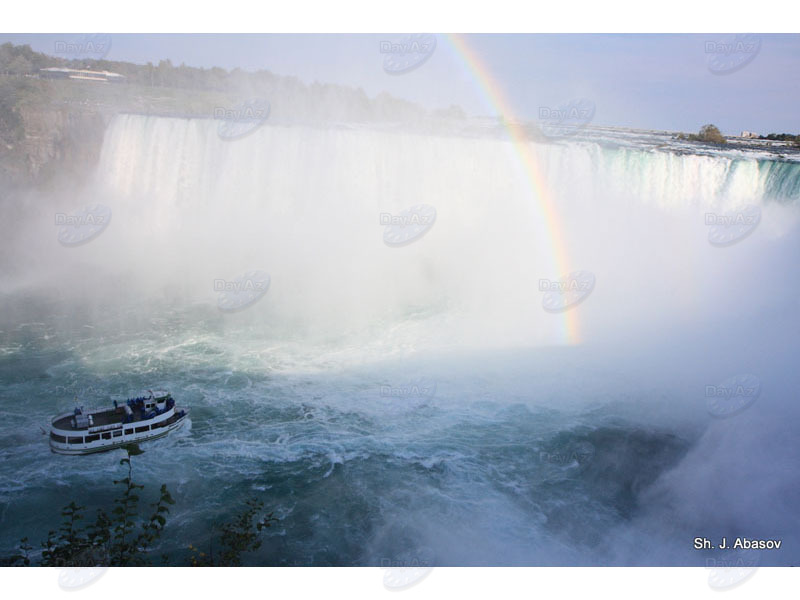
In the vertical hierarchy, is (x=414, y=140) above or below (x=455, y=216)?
above

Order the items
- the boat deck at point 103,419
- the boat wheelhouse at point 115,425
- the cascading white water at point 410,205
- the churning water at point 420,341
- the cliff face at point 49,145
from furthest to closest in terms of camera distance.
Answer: the cliff face at point 49,145
the cascading white water at point 410,205
the boat deck at point 103,419
the boat wheelhouse at point 115,425
the churning water at point 420,341

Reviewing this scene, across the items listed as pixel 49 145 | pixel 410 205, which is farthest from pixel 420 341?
pixel 49 145

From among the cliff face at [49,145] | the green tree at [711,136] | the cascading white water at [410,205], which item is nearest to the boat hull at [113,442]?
the cascading white water at [410,205]

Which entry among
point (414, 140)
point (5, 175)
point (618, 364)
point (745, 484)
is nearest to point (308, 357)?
point (618, 364)

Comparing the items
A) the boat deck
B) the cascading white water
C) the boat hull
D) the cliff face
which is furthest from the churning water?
the cliff face

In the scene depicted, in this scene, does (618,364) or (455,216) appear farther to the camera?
(455,216)

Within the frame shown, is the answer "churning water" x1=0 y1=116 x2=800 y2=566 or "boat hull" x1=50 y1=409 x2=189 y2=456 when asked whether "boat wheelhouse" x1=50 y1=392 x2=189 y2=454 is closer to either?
"boat hull" x1=50 y1=409 x2=189 y2=456

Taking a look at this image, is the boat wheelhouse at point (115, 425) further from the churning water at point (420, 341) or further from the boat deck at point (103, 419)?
the churning water at point (420, 341)

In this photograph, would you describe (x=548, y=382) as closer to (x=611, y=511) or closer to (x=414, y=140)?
(x=611, y=511)
